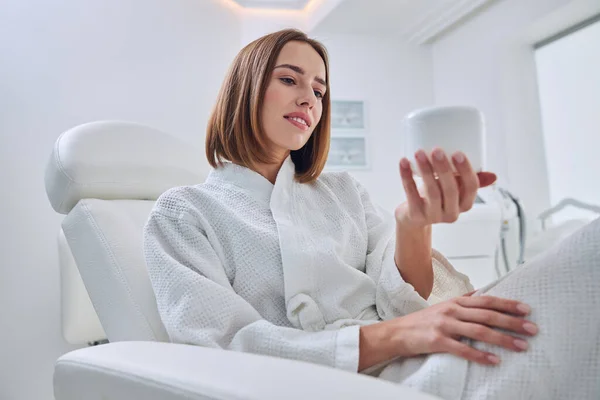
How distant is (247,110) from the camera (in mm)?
1165

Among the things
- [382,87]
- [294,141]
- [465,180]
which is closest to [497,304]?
[465,180]

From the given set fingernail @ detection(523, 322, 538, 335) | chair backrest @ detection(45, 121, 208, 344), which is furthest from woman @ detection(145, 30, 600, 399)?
chair backrest @ detection(45, 121, 208, 344)

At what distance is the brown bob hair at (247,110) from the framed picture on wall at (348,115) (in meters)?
2.71

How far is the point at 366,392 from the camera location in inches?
20.1

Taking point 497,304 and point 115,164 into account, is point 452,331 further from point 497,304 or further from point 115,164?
point 115,164

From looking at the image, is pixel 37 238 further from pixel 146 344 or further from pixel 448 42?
pixel 448 42

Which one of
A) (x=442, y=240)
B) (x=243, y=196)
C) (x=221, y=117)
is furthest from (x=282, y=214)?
(x=442, y=240)

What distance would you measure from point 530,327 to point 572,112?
3151mm

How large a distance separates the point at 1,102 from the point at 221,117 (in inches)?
78.2

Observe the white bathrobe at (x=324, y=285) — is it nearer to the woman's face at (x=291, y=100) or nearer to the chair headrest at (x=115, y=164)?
the woman's face at (x=291, y=100)

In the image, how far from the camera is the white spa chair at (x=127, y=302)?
22.0 inches

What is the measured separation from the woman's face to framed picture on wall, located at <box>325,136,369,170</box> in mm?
2727

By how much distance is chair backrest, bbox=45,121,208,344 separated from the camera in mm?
1020

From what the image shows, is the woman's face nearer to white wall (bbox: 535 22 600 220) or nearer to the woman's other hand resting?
the woman's other hand resting
